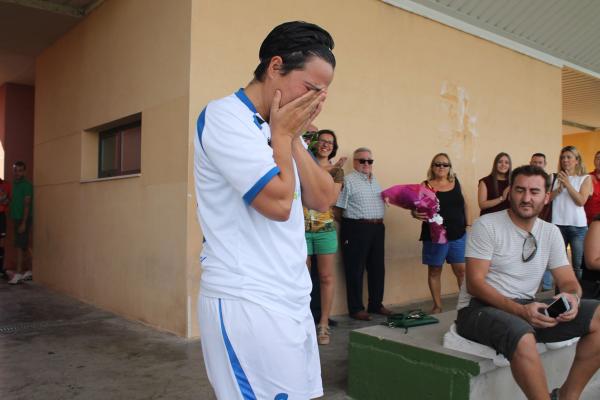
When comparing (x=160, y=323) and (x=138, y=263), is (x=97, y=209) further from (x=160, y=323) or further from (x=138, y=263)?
(x=160, y=323)

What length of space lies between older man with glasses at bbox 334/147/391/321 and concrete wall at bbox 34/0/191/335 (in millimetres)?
1883

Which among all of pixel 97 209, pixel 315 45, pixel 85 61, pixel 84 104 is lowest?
pixel 97 209

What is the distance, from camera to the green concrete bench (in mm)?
2980

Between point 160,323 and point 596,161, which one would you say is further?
point 596,161

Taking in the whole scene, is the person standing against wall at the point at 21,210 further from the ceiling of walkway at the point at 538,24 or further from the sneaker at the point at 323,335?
the ceiling of walkway at the point at 538,24

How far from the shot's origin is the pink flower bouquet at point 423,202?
5.69 meters

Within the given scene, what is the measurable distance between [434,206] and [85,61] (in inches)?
187

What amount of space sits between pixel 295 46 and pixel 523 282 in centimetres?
251

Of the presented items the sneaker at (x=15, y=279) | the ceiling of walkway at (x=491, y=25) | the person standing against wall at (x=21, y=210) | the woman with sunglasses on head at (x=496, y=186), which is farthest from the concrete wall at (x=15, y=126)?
the woman with sunglasses on head at (x=496, y=186)

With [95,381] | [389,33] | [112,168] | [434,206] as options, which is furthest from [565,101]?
[95,381]

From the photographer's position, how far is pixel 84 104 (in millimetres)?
6824

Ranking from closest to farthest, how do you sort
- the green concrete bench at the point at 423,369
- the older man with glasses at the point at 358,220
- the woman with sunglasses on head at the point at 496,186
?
1. the green concrete bench at the point at 423,369
2. the older man with glasses at the point at 358,220
3. the woman with sunglasses on head at the point at 496,186

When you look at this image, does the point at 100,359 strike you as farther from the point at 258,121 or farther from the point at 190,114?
the point at 258,121

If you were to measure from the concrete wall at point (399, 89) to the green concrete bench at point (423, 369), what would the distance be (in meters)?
1.98
